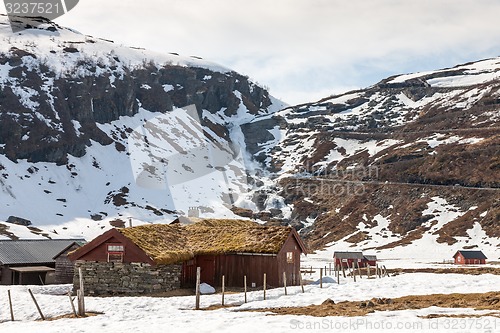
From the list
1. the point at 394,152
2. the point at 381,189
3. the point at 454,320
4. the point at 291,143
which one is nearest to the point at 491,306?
the point at 454,320

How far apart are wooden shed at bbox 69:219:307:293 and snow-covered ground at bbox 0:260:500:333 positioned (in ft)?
13.5

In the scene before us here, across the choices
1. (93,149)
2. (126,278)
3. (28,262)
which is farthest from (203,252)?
(93,149)

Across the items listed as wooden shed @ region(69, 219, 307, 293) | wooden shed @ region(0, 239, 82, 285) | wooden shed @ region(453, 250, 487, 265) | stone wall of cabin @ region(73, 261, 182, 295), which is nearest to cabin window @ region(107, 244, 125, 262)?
wooden shed @ region(69, 219, 307, 293)

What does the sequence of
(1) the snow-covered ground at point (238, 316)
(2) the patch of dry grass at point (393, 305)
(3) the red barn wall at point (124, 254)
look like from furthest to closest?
(3) the red barn wall at point (124, 254), (2) the patch of dry grass at point (393, 305), (1) the snow-covered ground at point (238, 316)

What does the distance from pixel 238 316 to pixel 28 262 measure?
127 feet

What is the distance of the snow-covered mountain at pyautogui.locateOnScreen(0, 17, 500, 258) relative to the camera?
12006 cm

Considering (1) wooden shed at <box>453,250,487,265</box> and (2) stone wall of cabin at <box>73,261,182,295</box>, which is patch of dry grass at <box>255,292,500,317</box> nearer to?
(2) stone wall of cabin at <box>73,261,182,295</box>

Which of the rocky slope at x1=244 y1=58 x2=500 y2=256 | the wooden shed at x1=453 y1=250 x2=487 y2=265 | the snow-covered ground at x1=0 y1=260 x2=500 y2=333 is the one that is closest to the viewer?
the snow-covered ground at x1=0 y1=260 x2=500 y2=333

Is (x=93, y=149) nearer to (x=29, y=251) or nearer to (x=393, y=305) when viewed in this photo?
(x=29, y=251)

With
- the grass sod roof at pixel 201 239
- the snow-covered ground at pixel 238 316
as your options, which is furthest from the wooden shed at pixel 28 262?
the grass sod roof at pixel 201 239

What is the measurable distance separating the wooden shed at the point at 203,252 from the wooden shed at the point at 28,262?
1493 centimetres

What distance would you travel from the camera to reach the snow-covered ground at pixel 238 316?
19250 millimetres

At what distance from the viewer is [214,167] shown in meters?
170

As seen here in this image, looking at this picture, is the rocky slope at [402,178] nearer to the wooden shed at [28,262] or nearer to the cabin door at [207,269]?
the wooden shed at [28,262]
